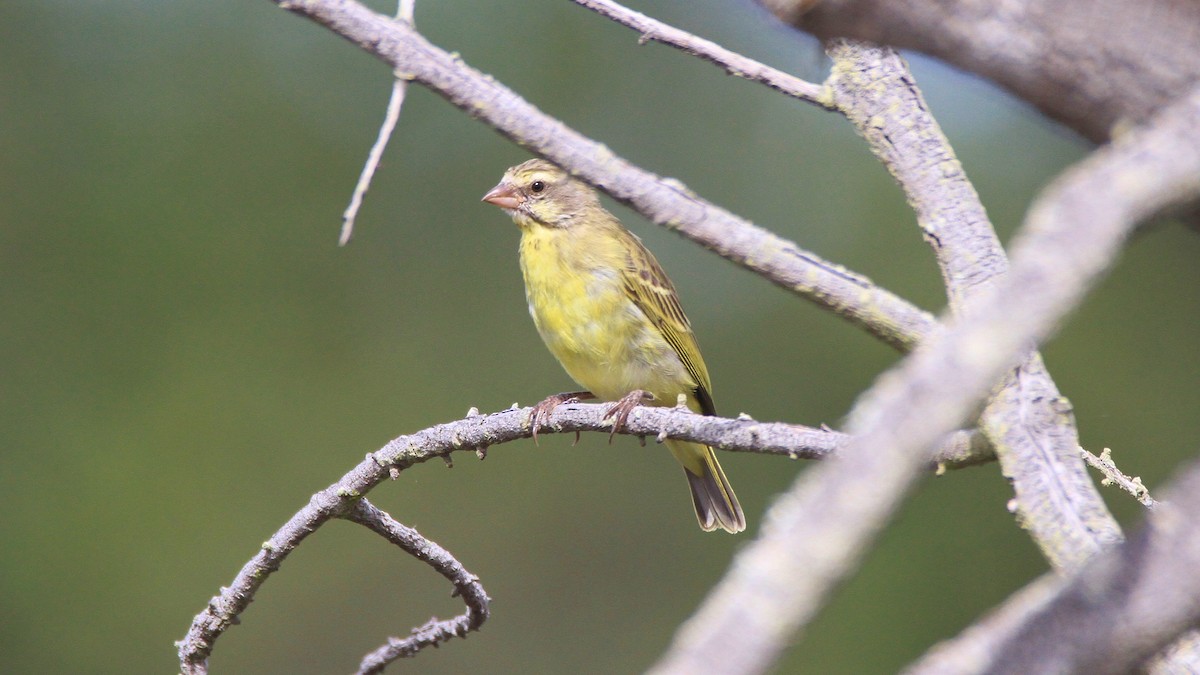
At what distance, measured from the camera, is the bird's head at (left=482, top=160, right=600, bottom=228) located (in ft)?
16.8

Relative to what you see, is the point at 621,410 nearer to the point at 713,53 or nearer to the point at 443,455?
the point at 443,455

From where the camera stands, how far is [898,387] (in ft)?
3.40

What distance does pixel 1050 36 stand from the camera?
1.16 metres

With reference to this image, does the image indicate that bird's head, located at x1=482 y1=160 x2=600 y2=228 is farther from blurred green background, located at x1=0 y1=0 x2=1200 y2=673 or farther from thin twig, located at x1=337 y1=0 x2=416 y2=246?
blurred green background, located at x1=0 y1=0 x2=1200 y2=673

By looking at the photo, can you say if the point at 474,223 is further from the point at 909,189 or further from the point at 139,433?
the point at 909,189

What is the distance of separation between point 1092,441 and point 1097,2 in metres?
8.41

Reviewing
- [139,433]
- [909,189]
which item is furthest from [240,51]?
[909,189]

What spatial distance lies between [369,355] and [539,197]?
556cm

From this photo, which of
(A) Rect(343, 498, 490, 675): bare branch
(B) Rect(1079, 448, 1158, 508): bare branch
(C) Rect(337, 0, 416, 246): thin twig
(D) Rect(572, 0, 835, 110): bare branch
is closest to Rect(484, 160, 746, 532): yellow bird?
(A) Rect(343, 498, 490, 675): bare branch

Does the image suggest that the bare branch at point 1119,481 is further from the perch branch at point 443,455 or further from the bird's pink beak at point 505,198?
the bird's pink beak at point 505,198

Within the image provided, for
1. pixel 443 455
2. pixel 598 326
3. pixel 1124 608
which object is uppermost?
pixel 598 326

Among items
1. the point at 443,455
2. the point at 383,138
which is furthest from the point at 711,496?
the point at 383,138

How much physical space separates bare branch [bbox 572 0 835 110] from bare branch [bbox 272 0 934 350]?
38 centimetres

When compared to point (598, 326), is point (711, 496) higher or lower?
lower
